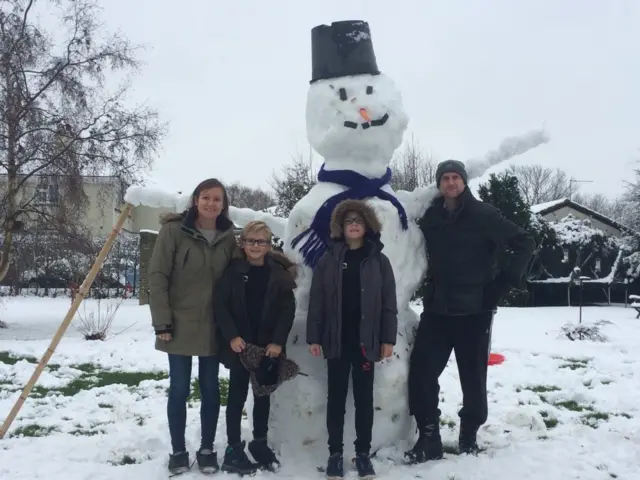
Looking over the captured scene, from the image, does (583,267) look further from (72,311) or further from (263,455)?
(72,311)

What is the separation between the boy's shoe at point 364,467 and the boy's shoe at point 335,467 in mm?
100

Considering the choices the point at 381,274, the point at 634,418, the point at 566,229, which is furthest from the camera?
the point at 566,229

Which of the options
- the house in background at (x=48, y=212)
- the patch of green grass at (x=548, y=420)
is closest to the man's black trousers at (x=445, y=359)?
the patch of green grass at (x=548, y=420)

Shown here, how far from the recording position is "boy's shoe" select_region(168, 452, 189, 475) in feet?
12.0

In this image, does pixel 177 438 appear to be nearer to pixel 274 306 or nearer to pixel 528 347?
pixel 274 306

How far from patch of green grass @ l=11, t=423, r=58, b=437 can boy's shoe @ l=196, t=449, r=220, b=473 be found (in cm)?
165

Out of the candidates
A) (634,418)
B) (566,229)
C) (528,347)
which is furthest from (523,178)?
(634,418)

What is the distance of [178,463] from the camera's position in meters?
3.67

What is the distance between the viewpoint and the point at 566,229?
68.4 ft

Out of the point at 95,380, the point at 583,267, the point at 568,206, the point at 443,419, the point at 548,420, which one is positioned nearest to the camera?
the point at 548,420

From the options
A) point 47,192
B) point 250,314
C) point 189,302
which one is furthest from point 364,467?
point 47,192

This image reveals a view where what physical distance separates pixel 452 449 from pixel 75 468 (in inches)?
97.7

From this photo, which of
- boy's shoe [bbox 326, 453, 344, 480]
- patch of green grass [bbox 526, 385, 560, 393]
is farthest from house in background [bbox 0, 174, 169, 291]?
boy's shoe [bbox 326, 453, 344, 480]

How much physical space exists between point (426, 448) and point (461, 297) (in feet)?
3.25
